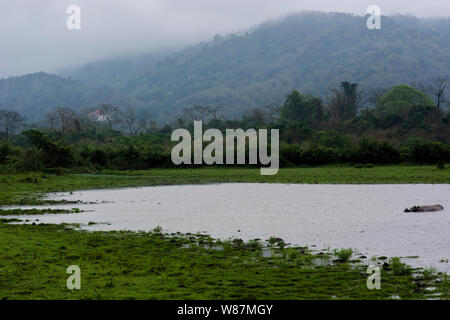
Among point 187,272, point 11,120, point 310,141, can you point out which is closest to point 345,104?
point 310,141

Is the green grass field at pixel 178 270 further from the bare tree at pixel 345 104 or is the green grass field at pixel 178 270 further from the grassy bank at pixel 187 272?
the bare tree at pixel 345 104

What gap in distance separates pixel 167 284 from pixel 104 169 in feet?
199

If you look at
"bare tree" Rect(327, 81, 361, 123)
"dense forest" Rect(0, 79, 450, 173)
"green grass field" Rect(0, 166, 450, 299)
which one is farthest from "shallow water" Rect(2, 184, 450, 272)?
"bare tree" Rect(327, 81, 361, 123)

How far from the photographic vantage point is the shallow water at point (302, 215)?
18.2m

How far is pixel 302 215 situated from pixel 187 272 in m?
14.0

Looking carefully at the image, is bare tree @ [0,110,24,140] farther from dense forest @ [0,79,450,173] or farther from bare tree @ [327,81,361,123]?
bare tree @ [327,81,361,123]

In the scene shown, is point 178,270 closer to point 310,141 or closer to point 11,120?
point 310,141

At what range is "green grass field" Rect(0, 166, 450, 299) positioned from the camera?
1102 cm

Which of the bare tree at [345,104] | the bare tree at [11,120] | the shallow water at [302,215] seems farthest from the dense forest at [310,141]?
the shallow water at [302,215]

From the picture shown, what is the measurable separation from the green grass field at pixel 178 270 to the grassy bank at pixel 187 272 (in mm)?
22

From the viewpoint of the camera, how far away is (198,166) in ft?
240

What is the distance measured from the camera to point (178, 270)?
13453mm

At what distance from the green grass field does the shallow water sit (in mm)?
1957
